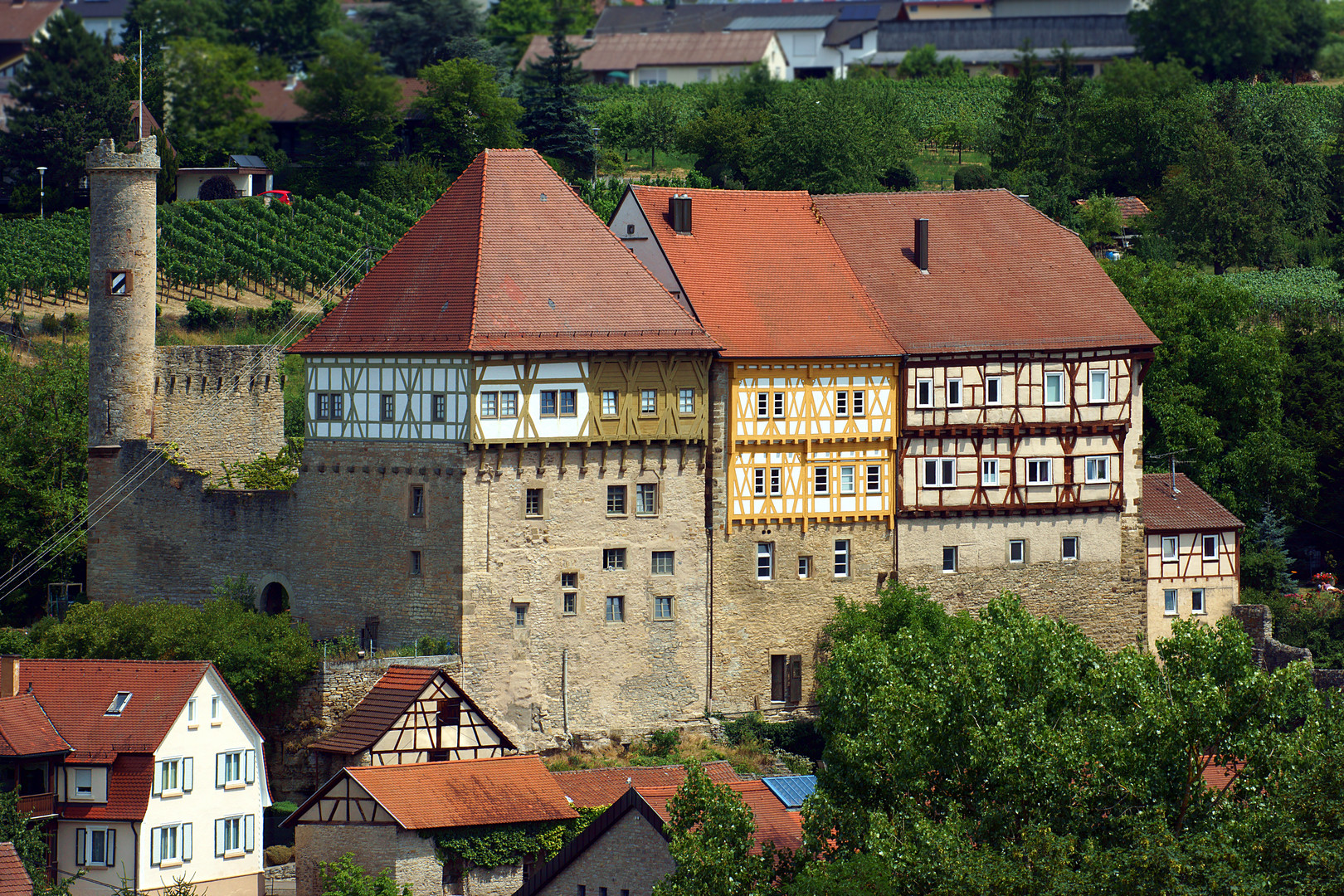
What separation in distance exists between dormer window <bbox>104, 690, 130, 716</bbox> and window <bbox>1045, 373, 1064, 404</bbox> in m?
22.9

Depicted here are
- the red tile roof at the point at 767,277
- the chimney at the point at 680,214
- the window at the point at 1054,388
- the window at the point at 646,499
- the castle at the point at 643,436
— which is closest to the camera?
the castle at the point at 643,436

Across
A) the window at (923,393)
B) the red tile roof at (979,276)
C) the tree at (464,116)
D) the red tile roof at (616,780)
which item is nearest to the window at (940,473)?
the window at (923,393)

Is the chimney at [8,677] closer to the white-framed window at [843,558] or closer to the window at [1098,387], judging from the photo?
the white-framed window at [843,558]

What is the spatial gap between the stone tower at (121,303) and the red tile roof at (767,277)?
38.4 feet

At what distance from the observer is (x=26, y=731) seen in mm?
50094

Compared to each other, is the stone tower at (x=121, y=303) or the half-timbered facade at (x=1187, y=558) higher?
the stone tower at (x=121, y=303)

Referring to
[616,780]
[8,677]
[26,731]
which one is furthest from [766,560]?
[26,731]

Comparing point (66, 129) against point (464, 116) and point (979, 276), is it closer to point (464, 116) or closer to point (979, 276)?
point (464, 116)

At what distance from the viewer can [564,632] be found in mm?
55438

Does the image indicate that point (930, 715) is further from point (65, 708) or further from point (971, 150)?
point (971, 150)

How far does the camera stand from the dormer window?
51.0 meters

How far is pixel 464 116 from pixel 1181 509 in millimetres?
35201

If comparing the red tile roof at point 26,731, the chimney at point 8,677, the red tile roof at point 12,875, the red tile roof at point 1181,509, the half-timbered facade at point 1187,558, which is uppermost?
the red tile roof at point 1181,509

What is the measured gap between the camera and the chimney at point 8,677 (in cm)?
5150
